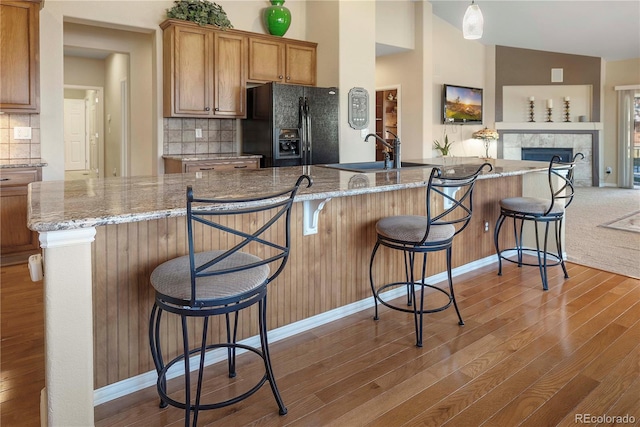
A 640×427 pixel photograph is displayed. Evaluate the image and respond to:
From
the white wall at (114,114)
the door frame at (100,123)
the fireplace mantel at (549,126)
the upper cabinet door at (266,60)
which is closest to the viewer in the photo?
the upper cabinet door at (266,60)

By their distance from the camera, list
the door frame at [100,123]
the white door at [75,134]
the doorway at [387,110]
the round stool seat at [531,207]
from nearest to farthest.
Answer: the round stool seat at [531,207]
the door frame at [100,123]
the doorway at [387,110]
the white door at [75,134]

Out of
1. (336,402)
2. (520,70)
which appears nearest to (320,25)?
(336,402)

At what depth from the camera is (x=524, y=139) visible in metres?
9.48

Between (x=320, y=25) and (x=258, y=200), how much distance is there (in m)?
4.46

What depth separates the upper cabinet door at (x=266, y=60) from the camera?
16.6ft

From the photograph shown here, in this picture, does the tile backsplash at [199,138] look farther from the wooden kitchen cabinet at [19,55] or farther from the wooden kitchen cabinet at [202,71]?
the wooden kitchen cabinet at [19,55]

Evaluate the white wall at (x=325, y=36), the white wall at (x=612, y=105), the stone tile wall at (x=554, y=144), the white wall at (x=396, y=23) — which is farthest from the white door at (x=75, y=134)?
the white wall at (x=612, y=105)

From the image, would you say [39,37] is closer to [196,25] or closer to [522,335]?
[196,25]

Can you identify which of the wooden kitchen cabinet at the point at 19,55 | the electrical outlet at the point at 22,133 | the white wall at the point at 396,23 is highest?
the white wall at the point at 396,23

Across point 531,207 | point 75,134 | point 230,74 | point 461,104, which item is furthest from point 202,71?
point 75,134

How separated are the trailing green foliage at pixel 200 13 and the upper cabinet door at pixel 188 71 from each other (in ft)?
0.38

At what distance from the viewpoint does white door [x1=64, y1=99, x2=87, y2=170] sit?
32.4ft

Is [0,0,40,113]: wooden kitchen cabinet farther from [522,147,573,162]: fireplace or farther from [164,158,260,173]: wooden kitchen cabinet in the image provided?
[522,147,573,162]: fireplace

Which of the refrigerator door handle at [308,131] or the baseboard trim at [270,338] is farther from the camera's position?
the refrigerator door handle at [308,131]
